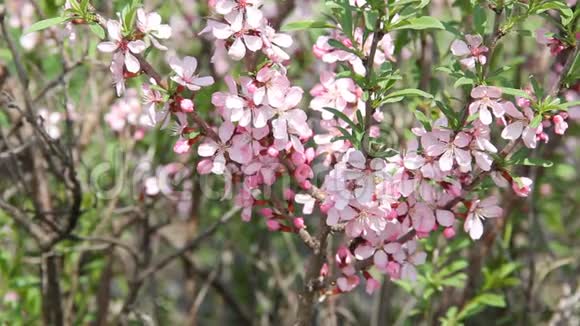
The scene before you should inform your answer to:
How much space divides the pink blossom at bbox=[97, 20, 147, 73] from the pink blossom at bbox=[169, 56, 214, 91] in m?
0.06

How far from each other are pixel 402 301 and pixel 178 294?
105 cm

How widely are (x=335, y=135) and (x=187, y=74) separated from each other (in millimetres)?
304

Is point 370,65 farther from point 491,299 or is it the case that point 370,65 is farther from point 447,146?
point 491,299

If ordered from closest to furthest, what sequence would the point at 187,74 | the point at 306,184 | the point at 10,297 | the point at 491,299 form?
the point at 187,74 → the point at 306,184 → the point at 491,299 → the point at 10,297

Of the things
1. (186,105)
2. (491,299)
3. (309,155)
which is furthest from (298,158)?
(491,299)

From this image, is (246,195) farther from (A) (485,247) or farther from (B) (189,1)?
(B) (189,1)

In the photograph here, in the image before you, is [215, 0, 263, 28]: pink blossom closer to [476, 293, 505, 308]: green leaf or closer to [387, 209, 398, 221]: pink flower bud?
[387, 209, 398, 221]: pink flower bud

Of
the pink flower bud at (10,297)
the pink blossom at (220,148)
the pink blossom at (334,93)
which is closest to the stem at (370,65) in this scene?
the pink blossom at (334,93)

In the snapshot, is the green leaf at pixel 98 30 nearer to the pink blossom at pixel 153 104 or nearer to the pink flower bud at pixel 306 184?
the pink blossom at pixel 153 104

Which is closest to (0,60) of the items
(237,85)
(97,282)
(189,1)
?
(97,282)

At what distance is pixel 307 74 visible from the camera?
2861 millimetres

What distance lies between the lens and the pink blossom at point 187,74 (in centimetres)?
136

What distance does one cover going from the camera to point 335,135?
1.51m

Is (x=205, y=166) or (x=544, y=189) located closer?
(x=205, y=166)
